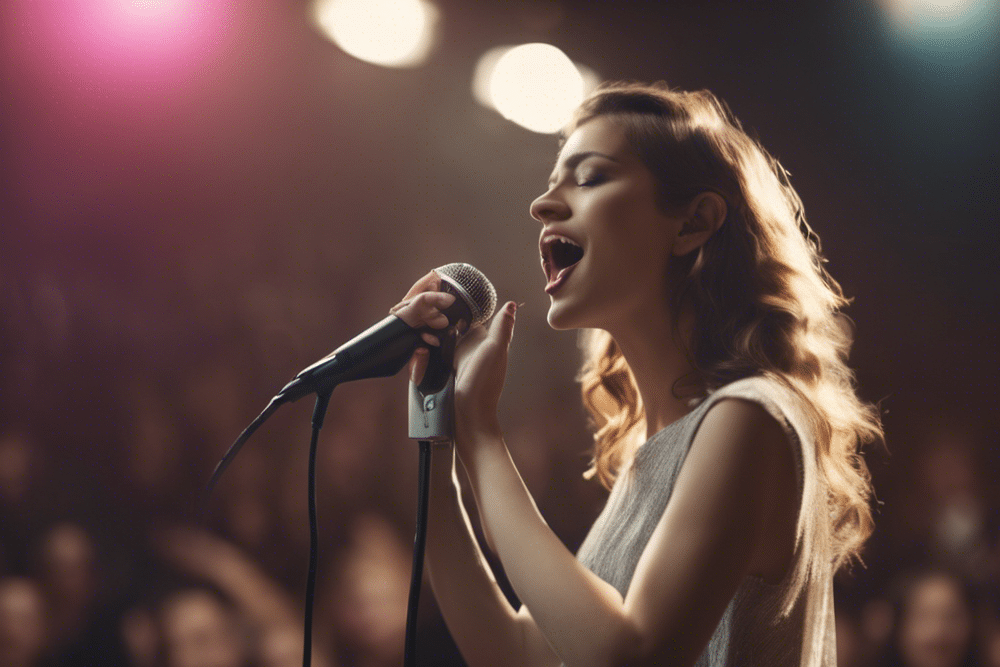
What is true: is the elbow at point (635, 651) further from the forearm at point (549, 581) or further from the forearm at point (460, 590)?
the forearm at point (460, 590)

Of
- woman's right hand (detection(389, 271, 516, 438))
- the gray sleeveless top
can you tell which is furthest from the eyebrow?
the gray sleeveless top

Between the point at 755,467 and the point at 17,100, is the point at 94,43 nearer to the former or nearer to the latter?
the point at 17,100

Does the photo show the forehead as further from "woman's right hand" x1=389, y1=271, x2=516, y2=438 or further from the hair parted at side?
"woman's right hand" x1=389, y1=271, x2=516, y2=438

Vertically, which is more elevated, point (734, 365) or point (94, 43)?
point (94, 43)

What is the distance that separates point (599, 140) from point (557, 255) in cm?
16

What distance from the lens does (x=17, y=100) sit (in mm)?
1171

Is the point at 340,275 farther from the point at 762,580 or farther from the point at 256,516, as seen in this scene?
the point at 762,580

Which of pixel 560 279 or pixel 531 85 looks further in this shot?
pixel 531 85

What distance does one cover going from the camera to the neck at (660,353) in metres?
0.84

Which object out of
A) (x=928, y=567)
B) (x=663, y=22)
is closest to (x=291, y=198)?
(x=663, y=22)

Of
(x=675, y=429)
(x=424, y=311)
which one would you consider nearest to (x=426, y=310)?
(x=424, y=311)

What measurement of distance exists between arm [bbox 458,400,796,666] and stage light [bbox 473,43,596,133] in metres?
1.05

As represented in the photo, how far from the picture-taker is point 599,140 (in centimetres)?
84

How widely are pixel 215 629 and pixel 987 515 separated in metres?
1.52
